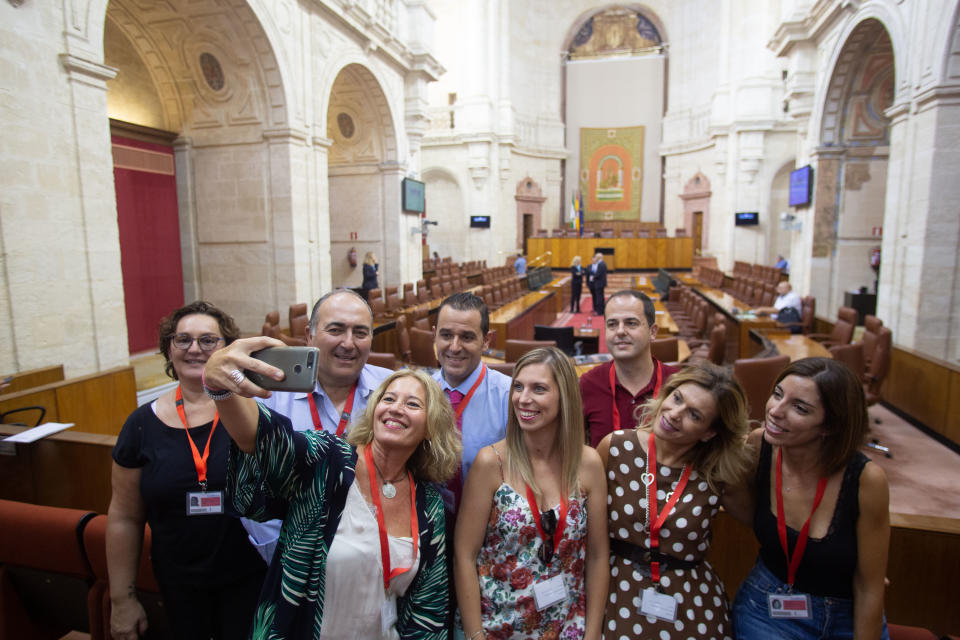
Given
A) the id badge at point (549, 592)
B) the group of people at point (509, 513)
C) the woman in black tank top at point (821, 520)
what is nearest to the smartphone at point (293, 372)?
the group of people at point (509, 513)

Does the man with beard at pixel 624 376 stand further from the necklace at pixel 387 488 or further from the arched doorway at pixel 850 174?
the arched doorway at pixel 850 174

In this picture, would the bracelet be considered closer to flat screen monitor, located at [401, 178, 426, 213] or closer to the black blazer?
the black blazer

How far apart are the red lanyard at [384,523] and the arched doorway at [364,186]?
12022 mm

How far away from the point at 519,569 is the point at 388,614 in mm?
385

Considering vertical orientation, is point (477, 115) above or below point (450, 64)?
below

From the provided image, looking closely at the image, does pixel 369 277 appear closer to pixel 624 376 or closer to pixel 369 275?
pixel 369 275

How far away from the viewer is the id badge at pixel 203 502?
160 centimetres

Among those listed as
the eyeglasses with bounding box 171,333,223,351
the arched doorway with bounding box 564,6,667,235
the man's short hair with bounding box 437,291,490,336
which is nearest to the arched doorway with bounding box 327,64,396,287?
the man's short hair with bounding box 437,291,490,336

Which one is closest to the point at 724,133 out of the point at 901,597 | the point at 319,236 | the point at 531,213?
the point at 531,213

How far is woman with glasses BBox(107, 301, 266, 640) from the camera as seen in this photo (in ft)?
5.25

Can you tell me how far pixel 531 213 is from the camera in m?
24.6

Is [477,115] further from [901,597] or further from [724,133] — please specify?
[901,597]

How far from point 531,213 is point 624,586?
78.3 ft

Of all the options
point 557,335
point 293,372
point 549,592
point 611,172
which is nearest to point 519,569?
point 549,592
